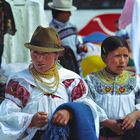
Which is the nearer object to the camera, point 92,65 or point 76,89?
point 76,89

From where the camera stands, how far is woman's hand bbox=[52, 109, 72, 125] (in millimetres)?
3391

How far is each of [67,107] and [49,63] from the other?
14.4 inches

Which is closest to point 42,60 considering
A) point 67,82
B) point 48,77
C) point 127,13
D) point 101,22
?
point 48,77

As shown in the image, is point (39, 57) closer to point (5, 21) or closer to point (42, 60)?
point (42, 60)

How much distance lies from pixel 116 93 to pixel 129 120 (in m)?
0.24

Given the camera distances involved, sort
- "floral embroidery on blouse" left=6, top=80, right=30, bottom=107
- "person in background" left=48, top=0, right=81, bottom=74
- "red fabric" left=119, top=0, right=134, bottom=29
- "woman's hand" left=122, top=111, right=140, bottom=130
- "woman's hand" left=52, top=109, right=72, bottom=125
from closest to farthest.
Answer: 1. "woman's hand" left=52, top=109, right=72, bottom=125
2. "floral embroidery on blouse" left=6, top=80, right=30, bottom=107
3. "woman's hand" left=122, top=111, right=140, bottom=130
4. "red fabric" left=119, top=0, right=134, bottom=29
5. "person in background" left=48, top=0, right=81, bottom=74

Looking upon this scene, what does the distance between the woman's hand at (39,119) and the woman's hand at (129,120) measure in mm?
677

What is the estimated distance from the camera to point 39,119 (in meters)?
3.41

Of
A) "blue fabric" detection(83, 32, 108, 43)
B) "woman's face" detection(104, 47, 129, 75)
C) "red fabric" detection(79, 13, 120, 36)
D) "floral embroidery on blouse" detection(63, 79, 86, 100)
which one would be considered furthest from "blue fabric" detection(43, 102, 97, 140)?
"red fabric" detection(79, 13, 120, 36)

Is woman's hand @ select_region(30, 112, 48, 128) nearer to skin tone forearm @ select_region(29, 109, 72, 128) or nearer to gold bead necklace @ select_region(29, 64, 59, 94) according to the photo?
skin tone forearm @ select_region(29, 109, 72, 128)

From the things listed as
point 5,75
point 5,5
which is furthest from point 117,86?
point 5,5

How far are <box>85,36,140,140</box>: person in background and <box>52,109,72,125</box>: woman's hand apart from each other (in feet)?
1.78

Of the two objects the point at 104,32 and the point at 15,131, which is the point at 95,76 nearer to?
the point at 15,131

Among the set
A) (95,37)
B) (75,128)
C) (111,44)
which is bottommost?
(95,37)
